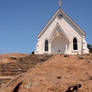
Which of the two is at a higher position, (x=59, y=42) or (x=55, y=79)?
(x=59, y=42)

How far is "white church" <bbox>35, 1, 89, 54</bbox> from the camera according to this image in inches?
1092

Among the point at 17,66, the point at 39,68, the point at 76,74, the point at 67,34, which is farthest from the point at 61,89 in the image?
the point at 67,34

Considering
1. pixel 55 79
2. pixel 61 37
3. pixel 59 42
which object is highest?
pixel 61 37

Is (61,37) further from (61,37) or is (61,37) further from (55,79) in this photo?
(55,79)

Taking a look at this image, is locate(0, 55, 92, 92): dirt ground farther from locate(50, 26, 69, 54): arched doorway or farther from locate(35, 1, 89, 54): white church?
locate(50, 26, 69, 54): arched doorway

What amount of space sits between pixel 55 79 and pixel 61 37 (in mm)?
19525

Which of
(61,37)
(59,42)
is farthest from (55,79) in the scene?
(59,42)

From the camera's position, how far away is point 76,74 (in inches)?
394

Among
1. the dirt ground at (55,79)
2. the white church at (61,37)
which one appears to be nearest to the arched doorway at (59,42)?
the white church at (61,37)

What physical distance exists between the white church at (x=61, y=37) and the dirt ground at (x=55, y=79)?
1575 cm

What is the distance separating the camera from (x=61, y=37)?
28.6m

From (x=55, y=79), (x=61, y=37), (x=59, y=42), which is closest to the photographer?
(x=55, y=79)

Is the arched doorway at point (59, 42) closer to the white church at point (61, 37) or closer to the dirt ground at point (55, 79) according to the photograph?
the white church at point (61, 37)

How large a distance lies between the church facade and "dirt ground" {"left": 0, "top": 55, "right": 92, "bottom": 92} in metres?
15.7
